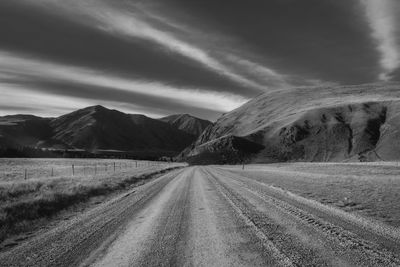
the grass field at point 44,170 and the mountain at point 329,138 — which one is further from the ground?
the mountain at point 329,138

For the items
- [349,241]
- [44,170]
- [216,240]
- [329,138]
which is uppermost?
[329,138]

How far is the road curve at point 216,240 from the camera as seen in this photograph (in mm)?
6809

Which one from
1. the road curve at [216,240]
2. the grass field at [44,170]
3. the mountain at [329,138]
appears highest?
the mountain at [329,138]

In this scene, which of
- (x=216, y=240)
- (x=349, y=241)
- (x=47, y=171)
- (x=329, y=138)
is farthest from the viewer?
(x=329, y=138)

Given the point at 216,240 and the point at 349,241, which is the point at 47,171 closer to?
the point at 216,240

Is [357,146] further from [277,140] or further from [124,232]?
[124,232]

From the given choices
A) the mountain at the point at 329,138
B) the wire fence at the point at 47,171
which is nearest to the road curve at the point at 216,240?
the wire fence at the point at 47,171

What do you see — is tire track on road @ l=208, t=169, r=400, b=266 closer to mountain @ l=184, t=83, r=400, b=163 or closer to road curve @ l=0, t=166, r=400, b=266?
road curve @ l=0, t=166, r=400, b=266

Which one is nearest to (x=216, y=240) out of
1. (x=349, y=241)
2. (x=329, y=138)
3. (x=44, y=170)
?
(x=349, y=241)

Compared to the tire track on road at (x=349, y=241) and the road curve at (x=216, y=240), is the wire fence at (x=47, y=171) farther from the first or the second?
the tire track on road at (x=349, y=241)

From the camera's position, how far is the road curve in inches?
268

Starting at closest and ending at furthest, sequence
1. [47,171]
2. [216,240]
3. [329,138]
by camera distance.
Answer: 1. [216,240]
2. [47,171]
3. [329,138]

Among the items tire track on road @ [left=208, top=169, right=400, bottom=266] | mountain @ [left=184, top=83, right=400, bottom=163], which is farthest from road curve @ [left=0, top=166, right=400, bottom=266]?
mountain @ [left=184, top=83, right=400, bottom=163]

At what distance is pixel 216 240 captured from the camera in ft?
27.6
